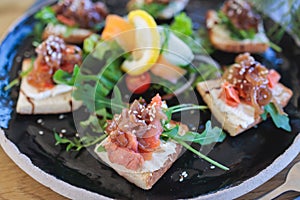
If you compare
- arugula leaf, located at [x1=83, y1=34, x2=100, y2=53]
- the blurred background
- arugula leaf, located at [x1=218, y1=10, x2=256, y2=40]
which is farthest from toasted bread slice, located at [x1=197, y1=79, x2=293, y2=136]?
the blurred background

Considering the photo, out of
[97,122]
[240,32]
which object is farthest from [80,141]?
[240,32]

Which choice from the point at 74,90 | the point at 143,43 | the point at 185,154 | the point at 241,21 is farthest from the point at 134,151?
the point at 241,21

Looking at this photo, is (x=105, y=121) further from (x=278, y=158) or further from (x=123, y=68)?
(x=278, y=158)

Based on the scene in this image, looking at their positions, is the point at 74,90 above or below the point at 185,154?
above

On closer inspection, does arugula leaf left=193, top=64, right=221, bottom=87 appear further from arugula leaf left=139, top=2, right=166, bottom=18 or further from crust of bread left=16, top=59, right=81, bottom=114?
crust of bread left=16, top=59, right=81, bottom=114

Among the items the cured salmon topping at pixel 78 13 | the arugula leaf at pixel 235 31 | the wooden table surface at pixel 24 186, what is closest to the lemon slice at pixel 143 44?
the cured salmon topping at pixel 78 13

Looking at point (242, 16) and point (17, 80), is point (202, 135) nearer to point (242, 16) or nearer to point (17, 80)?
point (242, 16)

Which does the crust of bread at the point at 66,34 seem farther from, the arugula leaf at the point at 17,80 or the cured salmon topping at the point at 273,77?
the cured salmon topping at the point at 273,77
